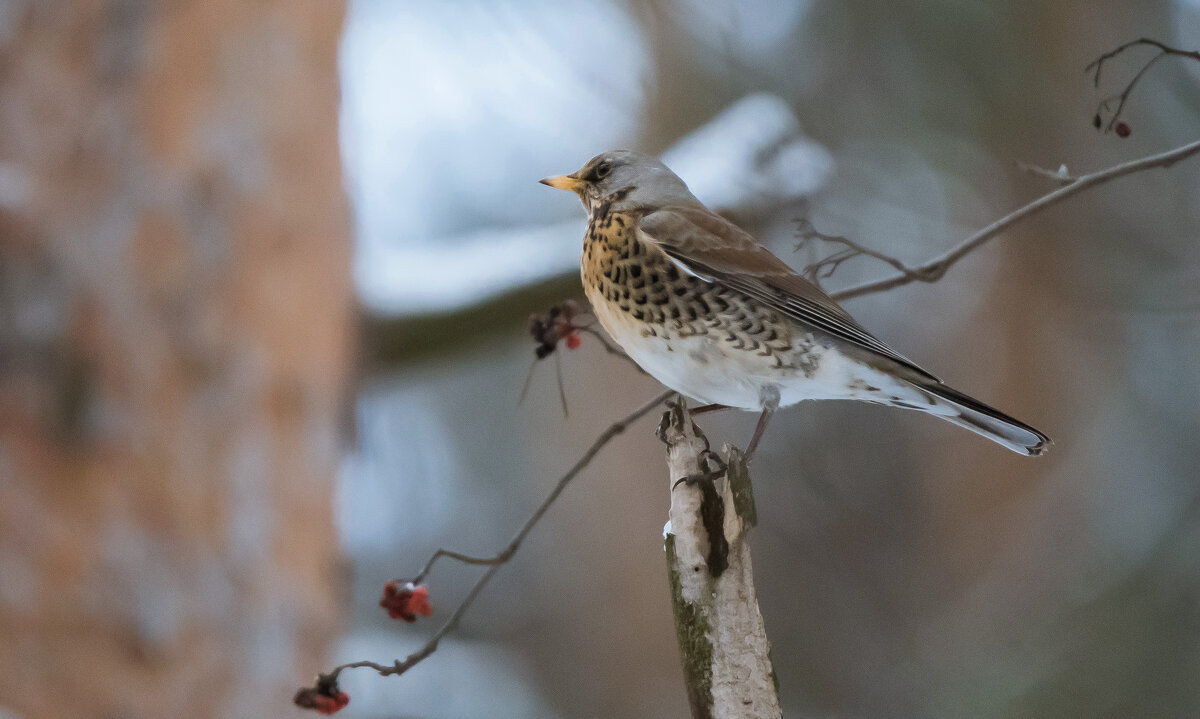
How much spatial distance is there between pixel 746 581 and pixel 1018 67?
3.51 m

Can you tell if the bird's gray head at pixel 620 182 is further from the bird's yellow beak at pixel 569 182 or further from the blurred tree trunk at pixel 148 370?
the blurred tree trunk at pixel 148 370

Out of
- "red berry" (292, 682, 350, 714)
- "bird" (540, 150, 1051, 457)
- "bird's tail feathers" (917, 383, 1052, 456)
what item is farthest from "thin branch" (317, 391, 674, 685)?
"bird's tail feathers" (917, 383, 1052, 456)

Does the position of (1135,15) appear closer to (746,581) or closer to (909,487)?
(909,487)

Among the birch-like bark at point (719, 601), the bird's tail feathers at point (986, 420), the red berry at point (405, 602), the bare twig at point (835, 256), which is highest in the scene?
the bare twig at point (835, 256)

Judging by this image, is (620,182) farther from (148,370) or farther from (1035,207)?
(148,370)

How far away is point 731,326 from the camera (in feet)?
4.73

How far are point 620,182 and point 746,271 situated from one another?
0.29 metres

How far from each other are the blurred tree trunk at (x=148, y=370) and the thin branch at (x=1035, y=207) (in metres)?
1.24

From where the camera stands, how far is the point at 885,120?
3.96 m

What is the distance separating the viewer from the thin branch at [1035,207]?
1.04 metres

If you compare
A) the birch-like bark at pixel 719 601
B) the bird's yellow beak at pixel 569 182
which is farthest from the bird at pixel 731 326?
the birch-like bark at pixel 719 601

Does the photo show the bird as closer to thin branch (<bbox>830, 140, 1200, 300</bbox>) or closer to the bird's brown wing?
the bird's brown wing

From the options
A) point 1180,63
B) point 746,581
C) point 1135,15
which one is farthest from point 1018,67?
point 746,581

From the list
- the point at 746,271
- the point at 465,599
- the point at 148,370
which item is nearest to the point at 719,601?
the point at 465,599
